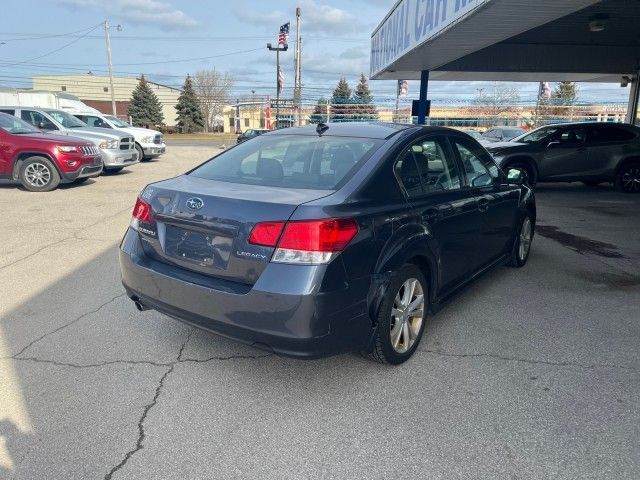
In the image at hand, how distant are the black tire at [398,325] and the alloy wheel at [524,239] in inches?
100

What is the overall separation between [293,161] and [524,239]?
340 centimetres

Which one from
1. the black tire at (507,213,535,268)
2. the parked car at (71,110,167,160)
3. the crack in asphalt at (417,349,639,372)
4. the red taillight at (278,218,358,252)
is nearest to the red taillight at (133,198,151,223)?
the red taillight at (278,218,358,252)

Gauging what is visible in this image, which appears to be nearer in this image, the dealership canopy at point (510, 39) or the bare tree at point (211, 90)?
the dealership canopy at point (510, 39)

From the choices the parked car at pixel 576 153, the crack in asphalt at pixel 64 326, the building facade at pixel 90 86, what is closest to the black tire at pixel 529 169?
the parked car at pixel 576 153

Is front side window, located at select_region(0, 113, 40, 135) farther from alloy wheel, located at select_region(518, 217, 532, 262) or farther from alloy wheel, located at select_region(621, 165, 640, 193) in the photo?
alloy wheel, located at select_region(621, 165, 640, 193)

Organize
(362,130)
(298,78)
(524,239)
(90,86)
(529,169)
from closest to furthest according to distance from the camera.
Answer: (362,130), (524,239), (529,169), (298,78), (90,86)

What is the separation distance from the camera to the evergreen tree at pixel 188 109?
221ft

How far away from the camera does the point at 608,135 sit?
1225cm

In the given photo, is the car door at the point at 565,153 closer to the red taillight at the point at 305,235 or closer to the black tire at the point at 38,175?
the red taillight at the point at 305,235

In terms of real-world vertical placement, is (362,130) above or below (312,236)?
above

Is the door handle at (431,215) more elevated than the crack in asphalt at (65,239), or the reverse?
the door handle at (431,215)

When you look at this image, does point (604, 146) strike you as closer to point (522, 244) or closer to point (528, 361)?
point (522, 244)

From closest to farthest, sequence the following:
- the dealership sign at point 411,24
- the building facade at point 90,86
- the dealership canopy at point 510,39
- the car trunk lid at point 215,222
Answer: the car trunk lid at point 215,222 → the dealership canopy at point 510,39 → the dealership sign at point 411,24 → the building facade at point 90,86

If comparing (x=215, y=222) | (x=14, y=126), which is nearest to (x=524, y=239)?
(x=215, y=222)
